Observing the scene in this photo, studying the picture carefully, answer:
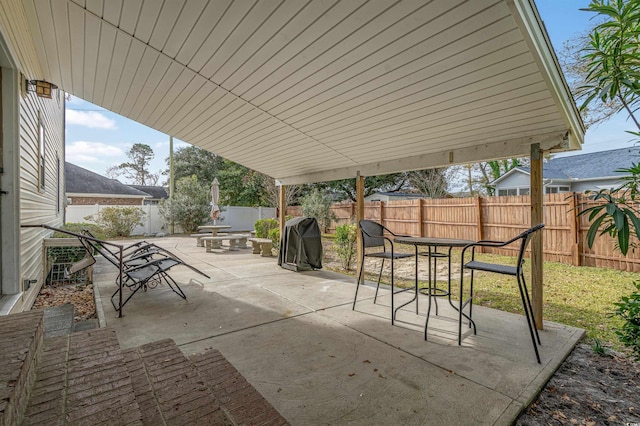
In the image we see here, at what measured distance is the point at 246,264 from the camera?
696cm

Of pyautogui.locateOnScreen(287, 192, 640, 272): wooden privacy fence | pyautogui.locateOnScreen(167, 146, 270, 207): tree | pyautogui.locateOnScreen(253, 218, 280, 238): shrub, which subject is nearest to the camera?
pyautogui.locateOnScreen(287, 192, 640, 272): wooden privacy fence

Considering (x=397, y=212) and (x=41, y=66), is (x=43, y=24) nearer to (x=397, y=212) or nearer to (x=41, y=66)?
(x=41, y=66)

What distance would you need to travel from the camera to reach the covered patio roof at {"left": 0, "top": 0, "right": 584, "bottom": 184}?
7.29ft

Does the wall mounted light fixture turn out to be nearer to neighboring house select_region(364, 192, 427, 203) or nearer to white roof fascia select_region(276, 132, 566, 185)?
white roof fascia select_region(276, 132, 566, 185)

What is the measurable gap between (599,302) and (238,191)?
1904 centimetres

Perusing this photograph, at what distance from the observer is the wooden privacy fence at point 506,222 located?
6.74 m

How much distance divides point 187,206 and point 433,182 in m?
12.5

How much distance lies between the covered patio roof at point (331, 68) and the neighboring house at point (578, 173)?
1105cm

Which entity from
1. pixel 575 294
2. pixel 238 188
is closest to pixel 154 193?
pixel 238 188

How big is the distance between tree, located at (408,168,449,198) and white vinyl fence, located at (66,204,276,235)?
29.1ft

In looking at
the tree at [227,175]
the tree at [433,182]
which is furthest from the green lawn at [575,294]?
the tree at [227,175]

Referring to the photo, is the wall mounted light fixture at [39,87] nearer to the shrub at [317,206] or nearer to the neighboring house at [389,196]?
the shrub at [317,206]

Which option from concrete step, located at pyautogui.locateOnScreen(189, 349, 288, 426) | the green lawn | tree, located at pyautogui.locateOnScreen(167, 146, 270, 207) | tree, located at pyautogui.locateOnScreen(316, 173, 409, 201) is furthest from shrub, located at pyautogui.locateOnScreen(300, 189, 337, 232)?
concrete step, located at pyautogui.locateOnScreen(189, 349, 288, 426)

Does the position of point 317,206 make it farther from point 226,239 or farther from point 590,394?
point 590,394
